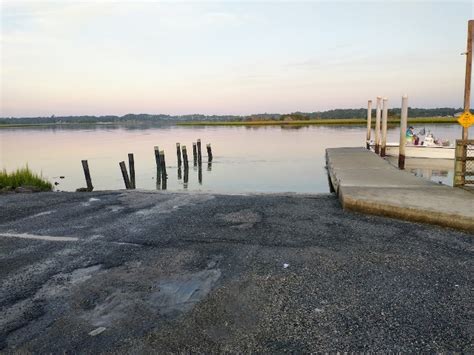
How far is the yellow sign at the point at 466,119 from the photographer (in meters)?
10.3

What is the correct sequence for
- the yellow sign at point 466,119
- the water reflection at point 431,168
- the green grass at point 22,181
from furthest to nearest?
the water reflection at point 431,168, the green grass at point 22,181, the yellow sign at point 466,119

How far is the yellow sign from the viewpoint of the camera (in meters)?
10.3

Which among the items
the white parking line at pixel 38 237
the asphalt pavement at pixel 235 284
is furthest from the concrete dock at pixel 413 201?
the white parking line at pixel 38 237

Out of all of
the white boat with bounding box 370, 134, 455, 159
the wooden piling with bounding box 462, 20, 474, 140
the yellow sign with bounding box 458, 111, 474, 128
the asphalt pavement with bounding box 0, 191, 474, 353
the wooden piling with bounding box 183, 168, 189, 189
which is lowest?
the wooden piling with bounding box 183, 168, 189, 189

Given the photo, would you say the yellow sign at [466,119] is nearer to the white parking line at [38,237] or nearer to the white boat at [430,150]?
the white parking line at [38,237]

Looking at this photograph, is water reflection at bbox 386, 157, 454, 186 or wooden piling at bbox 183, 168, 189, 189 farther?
wooden piling at bbox 183, 168, 189, 189

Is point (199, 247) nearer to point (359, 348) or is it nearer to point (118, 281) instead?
point (118, 281)

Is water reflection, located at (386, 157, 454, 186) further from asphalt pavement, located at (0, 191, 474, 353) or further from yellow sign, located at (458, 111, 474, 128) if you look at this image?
asphalt pavement, located at (0, 191, 474, 353)

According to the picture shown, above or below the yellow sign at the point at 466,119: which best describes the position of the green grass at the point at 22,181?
below

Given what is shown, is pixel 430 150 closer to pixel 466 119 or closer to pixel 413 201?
pixel 466 119

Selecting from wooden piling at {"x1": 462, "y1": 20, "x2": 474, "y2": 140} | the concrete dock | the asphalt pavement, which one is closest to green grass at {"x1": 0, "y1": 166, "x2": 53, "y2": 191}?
the asphalt pavement

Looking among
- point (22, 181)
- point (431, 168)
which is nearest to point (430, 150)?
point (431, 168)

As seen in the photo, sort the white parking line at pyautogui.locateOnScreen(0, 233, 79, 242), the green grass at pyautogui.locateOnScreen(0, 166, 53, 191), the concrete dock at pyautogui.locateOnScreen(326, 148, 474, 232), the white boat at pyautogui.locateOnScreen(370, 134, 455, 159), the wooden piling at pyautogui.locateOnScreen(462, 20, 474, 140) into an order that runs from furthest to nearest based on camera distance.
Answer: the white boat at pyautogui.locateOnScreen(370, 134, 455, 159), the green grass at pyautogui.locateOnScreen(0, 166, 53, 191), the wooden piling at pyautogui.locateOnScreen(462, 20, 474, 140), the concrete dock at pyautogui.locateOnScreen(326, 148, 474, 232), the white parking line at pyautogui.locateOnScreen(0, 233, 79, 242)

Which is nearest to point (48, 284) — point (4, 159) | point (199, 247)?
point (199, 247)
